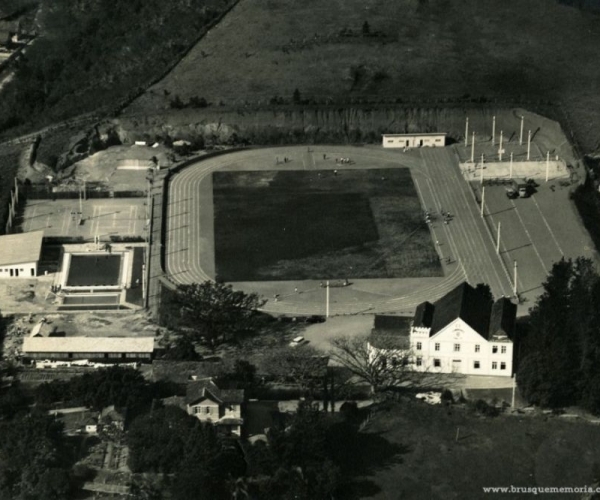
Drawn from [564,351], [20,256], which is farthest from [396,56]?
[564,351]

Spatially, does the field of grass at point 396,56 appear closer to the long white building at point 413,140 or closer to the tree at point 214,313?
the long white building at point 413,140

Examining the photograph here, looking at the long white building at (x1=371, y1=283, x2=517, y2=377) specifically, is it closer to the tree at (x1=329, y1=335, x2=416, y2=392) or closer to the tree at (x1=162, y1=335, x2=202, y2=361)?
the tree at (x1=329, y1=335, x2=416, y2=392)

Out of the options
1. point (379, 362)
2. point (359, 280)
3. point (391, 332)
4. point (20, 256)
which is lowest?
point (379, 362)

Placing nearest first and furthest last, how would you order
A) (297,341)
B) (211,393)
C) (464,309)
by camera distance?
(211,393), (464,309), (297,341)

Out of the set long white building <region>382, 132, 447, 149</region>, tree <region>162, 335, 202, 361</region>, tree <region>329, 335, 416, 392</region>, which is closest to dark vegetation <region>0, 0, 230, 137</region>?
long white building <region>382, 132, 447, 149</region>

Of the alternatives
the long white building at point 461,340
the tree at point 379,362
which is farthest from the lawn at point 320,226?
the tree at point 379,362

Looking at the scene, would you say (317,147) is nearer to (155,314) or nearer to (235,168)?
(235,168)

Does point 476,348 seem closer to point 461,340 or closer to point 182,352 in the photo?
point 461,340
